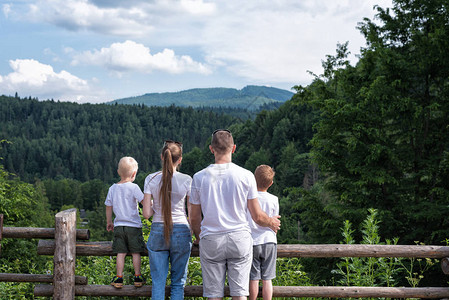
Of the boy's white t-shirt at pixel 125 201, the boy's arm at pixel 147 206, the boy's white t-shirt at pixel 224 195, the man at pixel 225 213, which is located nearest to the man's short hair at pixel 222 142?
the man at pixel 225 213

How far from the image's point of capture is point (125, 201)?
470 centimetres

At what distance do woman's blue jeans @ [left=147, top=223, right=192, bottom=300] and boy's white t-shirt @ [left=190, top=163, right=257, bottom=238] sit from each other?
492 millimetres

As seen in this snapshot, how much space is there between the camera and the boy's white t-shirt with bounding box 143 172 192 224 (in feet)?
14.2

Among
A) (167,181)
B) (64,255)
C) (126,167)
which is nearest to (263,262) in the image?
(167,181)

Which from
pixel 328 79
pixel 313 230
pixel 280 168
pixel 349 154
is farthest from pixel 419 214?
pixel 280 168

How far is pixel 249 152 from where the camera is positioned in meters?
90.8

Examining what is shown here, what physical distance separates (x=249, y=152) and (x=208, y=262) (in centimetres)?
8686

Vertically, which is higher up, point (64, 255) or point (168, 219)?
point (168, 219)

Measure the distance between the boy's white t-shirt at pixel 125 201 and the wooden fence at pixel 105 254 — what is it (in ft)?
1.53

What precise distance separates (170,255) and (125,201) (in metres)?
0.73

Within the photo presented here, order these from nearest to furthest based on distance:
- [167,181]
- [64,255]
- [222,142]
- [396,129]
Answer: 1. [222,142]
2. [167,181]
3. [64,255]
4. [396,129]

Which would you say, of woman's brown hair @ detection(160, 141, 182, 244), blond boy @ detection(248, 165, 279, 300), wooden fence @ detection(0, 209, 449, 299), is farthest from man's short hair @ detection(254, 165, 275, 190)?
wooden fence @ detection(0, 209, 449, 299)

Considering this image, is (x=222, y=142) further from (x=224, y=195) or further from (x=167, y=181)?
(x=167, y=181)

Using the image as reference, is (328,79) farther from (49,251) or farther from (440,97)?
(49,251)
